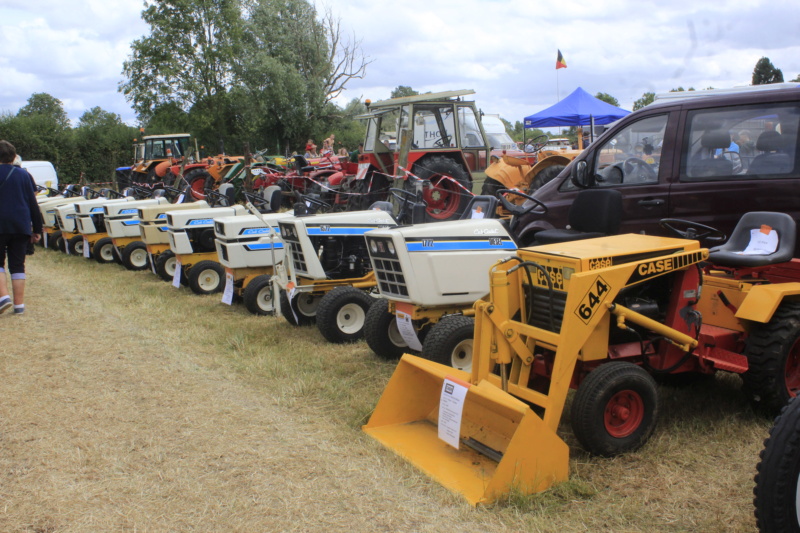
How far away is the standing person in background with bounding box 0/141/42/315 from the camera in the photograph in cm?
670

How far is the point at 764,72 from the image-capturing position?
89.7ft

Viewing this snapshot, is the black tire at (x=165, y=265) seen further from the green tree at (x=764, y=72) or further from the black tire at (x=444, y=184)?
the green tree at (x=764, y=72)

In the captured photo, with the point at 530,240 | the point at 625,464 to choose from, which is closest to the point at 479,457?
the point at 625,464

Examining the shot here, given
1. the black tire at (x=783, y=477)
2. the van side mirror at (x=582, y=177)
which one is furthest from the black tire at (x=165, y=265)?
the black tire at (x=783, y=477)

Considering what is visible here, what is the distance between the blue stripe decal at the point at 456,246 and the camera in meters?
4.76

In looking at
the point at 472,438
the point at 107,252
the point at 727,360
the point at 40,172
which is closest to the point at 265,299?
the point at 472,438

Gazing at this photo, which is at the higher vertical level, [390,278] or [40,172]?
[40,172]

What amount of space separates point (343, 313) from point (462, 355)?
1.61 metres

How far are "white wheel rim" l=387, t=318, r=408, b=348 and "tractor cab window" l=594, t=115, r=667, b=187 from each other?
1823 mm

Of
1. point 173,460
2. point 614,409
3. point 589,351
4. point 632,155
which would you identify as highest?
point 632,155

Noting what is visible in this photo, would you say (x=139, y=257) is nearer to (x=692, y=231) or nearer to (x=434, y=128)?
(x=434, y=128)

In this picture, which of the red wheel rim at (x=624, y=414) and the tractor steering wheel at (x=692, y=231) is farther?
the tractor steering wheel at (x=692, y=231)

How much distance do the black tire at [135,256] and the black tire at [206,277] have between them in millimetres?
2431

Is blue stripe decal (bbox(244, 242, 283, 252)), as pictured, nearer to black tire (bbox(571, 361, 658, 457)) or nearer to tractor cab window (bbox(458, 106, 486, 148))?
black tire (bbox(571, 361, 658, 457))
